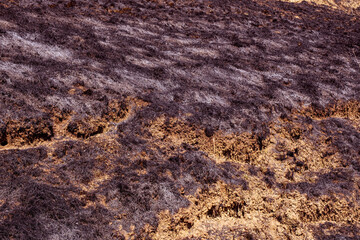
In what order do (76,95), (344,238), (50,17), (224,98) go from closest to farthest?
(344,238), (76,95), (224,98), (50,17)

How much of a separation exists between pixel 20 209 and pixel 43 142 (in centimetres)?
61

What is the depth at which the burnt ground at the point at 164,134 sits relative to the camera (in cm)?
193

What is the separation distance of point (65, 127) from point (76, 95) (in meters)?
0.34

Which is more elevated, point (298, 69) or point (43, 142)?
point (298, 69)

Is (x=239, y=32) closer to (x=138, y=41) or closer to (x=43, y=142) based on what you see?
(x=138, y=41)

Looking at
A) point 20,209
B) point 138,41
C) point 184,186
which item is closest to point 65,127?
point 20,209

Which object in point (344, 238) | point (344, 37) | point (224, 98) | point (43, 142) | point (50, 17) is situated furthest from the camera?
point (344, 37)

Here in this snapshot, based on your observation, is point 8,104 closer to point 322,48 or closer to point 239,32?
point 239,32

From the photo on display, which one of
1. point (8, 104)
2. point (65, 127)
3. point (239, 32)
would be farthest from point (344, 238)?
point (239, 32)

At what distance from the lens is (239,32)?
443 centimetres

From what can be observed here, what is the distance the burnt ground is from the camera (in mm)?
1930

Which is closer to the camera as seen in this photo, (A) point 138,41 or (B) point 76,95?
(B) point 76,95

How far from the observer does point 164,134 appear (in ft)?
8.19

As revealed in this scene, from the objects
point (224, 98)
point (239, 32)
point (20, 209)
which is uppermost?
point (239, 32)
